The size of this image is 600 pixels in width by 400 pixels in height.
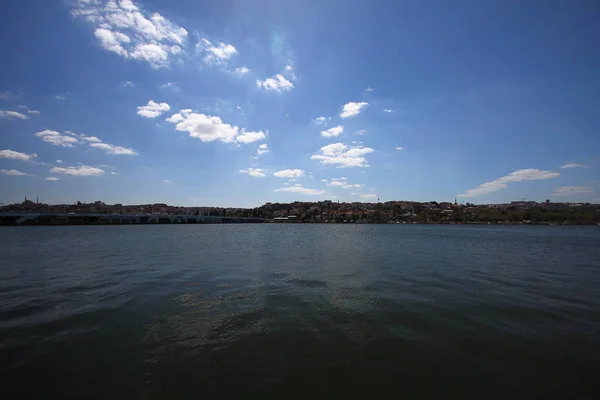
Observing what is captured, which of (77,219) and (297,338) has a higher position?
(77,219)

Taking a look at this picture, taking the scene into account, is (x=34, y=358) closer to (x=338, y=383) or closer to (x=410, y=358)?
(x=338, y=383)

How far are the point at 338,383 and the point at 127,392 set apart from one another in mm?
4607

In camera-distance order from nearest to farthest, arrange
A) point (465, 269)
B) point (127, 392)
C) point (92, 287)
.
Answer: point (127, 392) → point (92, 287) → point (465, 269)

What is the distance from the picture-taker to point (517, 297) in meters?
14.5

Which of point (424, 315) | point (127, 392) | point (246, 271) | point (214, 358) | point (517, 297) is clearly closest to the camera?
point (127, 392)

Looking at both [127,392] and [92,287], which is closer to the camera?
[127,392]

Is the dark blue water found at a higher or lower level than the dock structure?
lower

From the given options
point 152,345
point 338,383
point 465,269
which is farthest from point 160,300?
point 465,269

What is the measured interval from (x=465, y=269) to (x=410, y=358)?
59.6ft

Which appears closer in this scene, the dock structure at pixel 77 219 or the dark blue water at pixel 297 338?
the dark blue water at pixel 297 338

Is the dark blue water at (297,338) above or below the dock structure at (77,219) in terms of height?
below

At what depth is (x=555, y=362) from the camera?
7703mm

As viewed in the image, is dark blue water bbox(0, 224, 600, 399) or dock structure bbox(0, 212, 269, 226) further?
dock structure bbox(0, 212, 269, 226)

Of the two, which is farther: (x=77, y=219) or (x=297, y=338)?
(x=77, y=219)
